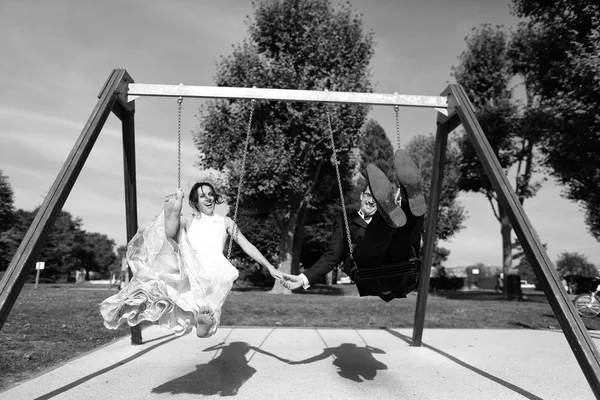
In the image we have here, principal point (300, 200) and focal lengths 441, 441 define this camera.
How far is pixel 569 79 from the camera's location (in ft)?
47.8

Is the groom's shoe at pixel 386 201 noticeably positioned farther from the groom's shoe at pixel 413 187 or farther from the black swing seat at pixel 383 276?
the black swing seat at pixel 383 276

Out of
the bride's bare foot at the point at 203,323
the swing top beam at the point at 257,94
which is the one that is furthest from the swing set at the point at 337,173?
the bride's bare foot at the point at 203,323

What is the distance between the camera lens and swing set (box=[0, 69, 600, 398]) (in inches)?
134

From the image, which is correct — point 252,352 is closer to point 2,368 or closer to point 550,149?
point 2,368

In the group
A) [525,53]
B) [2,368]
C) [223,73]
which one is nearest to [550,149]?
[525,53]

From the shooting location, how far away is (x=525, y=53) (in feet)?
62.2

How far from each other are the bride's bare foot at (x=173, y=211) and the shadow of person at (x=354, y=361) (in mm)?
2472

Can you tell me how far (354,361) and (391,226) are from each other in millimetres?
2538

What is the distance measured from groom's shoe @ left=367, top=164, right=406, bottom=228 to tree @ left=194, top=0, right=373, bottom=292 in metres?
14.0

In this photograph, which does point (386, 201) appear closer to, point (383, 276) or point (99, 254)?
point (383, 276)

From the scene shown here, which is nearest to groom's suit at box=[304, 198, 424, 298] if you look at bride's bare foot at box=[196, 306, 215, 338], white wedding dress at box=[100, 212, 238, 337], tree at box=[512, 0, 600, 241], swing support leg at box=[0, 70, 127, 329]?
white wedding dress at box=[100, 212, 238, 337]

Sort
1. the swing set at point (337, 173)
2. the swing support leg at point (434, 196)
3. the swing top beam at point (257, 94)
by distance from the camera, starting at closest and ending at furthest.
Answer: the swing set at point (337, 173) → the swing top beam at point (257, 94) → the swing support leg at point (434, 196)

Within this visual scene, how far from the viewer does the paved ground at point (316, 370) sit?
13.7 feet

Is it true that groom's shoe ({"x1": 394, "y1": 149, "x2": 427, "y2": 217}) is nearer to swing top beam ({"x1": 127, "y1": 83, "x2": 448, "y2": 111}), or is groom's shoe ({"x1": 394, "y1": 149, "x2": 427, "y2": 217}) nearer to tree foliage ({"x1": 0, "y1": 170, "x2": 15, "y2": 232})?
swing top beam ({"x1": 127, "y1": 83, "x2": 448, "y2": 111})
